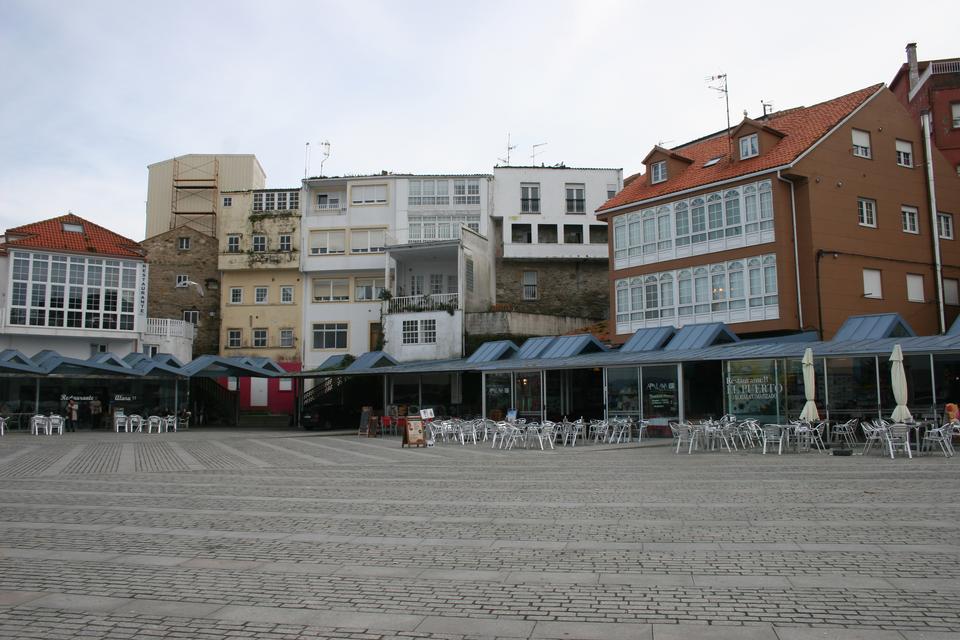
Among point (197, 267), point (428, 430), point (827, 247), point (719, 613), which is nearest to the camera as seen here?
point (719, 613)

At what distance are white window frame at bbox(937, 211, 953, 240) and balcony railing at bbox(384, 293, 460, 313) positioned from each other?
20937 mm

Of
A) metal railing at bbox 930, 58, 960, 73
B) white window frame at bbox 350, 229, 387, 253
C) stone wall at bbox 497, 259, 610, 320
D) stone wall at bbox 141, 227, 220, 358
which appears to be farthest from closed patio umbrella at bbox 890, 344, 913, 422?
stone wall at bbox 141, 227, 220, 358

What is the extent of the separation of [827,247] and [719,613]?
25.8 m

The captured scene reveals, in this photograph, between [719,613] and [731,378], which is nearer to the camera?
[719,613]

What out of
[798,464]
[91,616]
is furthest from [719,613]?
[798,464]

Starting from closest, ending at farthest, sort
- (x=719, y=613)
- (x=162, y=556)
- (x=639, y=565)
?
(x=719, y=613) < (x=639, y=565) < (x=162, y=556)

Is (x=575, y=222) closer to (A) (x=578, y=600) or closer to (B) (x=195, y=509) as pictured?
(B) (x=195, y=509)

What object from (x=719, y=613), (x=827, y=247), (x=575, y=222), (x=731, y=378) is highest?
(x=575, y=222)

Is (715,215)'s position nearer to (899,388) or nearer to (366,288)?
(899,388)

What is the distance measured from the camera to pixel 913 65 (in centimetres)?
4059

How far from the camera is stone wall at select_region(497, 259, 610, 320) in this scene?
44.9 meters

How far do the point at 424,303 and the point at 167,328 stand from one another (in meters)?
15.9

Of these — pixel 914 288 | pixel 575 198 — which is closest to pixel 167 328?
pixel 575 198

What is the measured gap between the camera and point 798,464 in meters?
15.9
